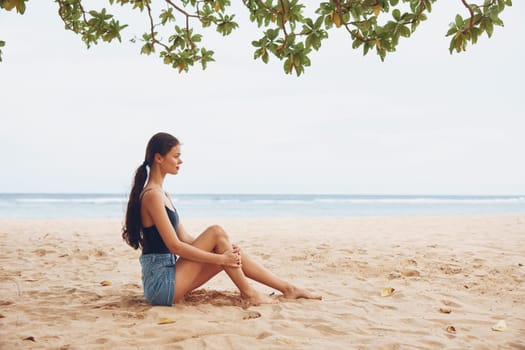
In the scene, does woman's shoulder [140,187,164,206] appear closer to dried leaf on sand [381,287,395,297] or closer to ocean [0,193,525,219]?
dried leaf on sand [381,287,395,297]

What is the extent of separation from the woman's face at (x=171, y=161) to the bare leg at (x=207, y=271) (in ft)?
1.93

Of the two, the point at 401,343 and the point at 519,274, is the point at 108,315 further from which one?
the point at 519,274

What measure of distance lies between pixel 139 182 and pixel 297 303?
5.55 feet

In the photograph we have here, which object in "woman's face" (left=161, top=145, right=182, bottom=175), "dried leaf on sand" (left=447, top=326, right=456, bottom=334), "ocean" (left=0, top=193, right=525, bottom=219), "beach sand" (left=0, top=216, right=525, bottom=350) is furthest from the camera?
"ocean" (left=0, top=193, right=525, bottom=219)

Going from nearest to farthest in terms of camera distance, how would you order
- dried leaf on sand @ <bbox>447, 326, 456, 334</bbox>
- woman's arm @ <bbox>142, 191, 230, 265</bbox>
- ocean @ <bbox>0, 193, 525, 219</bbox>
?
dried leaf on sand @ <bbox>447, 326, 456, 334</bbox> < woman's arm @ <bbox>142, 191, 230, 265</bbox> < ocean @ <bbox>0, 193, 525, 219</bbox>

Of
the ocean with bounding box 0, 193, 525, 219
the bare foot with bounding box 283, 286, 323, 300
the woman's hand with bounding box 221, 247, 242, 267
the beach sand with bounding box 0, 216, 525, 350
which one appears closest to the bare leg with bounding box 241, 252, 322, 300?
the bare foot with bounding box 283, 286, 323, 300

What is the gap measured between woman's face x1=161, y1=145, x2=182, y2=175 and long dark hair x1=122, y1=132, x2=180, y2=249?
0.10ft

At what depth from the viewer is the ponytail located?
3750mm

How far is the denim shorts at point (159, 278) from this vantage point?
12.2 feet

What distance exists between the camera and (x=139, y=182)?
3834 millimetres

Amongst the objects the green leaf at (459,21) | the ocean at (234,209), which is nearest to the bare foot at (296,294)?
the green leaf at (459,21)

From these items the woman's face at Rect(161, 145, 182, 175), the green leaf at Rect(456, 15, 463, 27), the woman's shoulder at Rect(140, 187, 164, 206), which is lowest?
the woman's shoulder at Rect(140, 187, 164, 206)

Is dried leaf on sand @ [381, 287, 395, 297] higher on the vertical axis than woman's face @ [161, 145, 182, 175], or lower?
lower

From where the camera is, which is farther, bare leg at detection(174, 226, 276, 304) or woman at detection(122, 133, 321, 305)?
bare leg at detection(174, 226, 276, 304)
